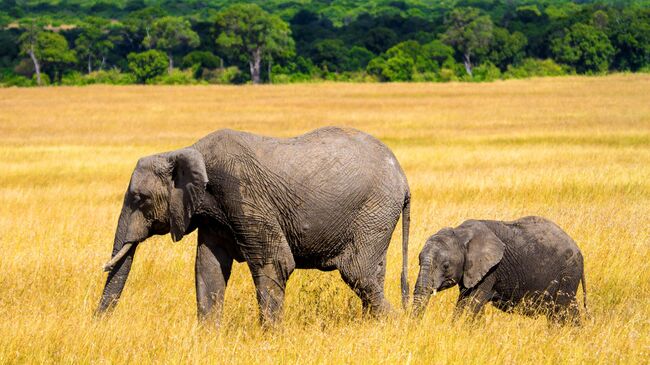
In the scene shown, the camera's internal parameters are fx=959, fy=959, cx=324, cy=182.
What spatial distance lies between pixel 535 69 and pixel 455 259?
9117cm

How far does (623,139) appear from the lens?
27641 mm

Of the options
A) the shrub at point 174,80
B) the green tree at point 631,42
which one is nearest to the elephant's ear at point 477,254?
the shrub at point 174,80

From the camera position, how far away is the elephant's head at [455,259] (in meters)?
6.75

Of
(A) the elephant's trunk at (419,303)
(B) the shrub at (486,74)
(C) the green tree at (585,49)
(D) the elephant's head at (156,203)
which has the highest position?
(D) the elephant's head at (156,203)

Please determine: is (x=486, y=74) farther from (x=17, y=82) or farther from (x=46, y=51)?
(x=46, y=51)

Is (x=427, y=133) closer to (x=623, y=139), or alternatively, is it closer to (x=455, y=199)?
(x=623, y=139)

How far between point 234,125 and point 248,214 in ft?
99.8

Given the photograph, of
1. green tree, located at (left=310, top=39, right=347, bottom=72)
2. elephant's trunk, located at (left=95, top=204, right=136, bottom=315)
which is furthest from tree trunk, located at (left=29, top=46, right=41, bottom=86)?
elephant's trunk, located at (left=95, top=204, right=136, bottom=315)

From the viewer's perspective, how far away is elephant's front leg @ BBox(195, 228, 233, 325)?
22.5 feet

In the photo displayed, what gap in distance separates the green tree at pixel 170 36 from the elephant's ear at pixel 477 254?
10661 centimetres

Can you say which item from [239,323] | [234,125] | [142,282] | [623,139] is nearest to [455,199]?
[142,282]

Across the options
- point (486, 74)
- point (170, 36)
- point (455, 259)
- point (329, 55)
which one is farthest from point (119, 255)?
point (170, 36)

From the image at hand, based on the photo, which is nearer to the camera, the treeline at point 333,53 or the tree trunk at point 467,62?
the treeline at point 333,53

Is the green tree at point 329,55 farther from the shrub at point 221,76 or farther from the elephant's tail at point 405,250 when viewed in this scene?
the elephant's tail at point 405,250
